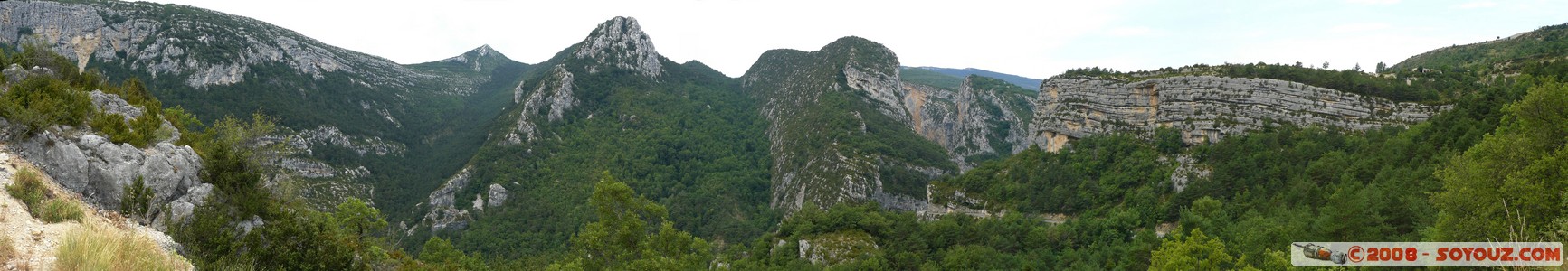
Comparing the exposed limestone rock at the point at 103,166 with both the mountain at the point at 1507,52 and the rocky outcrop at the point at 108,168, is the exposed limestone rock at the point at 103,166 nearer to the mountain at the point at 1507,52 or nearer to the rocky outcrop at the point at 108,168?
the rocky outcrop at the point at 108,168

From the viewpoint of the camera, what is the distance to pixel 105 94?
2158 cm

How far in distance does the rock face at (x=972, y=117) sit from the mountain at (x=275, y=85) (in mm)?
89957

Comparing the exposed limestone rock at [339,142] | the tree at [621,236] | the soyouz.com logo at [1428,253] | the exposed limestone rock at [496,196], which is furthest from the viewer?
the exposed limestone rock at [496,196]

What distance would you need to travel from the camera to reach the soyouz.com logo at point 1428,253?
13.3 metres

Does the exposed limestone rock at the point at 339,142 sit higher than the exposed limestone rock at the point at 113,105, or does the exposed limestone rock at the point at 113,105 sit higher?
the exposed limestone rock at the point at 113,105

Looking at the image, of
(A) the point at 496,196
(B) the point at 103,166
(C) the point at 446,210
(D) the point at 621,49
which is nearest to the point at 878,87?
(D) the point at 621,49

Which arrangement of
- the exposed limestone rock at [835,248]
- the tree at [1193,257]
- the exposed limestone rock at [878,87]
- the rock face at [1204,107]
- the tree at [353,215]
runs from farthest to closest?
the exposed limestone rock at [878,87] → the exposed limestone rock at [835,248] → the rock face at [1204,107] → the tree at [353,215] → the tree at [1193,257]

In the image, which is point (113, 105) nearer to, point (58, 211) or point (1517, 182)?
point (58, 211)

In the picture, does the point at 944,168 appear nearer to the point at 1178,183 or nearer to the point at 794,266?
the point at 1178,183

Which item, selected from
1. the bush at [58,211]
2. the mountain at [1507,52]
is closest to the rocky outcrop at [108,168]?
the bush at [58,211]

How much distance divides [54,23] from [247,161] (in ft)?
371

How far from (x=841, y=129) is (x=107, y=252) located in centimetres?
8545

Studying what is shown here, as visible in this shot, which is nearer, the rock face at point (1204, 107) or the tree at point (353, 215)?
the tree at point (353, 215)

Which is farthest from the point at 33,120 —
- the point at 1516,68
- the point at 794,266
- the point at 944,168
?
the point at 944,168
